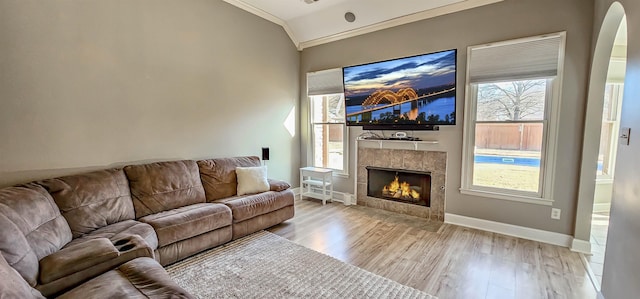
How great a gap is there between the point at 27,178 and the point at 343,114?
3859 mm

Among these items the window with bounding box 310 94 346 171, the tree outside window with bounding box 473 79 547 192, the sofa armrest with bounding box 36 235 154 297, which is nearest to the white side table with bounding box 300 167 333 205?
the window with bounding box 310 94 346 171

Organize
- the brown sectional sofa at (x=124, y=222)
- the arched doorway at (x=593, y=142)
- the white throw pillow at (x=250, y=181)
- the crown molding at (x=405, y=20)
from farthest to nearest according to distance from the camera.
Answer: the white throw pillow at (x=250, y=181)
the crown molding at (x=405, y=20)
the arched doorway at (x=593, y=142)
the brown sectional sofa at (x=124, y=222)

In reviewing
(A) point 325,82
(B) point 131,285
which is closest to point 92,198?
(B) point 131,285

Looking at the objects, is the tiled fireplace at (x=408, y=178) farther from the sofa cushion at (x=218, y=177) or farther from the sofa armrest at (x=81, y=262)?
the sofa armrest at (x=81, y=262)

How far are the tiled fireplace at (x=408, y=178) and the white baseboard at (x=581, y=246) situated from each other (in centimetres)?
134

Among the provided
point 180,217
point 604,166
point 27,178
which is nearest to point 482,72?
point 604,166

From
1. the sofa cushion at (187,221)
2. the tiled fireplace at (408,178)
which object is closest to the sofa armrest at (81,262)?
the sofa cushion at (187,221)

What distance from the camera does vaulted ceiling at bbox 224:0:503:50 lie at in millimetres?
3611

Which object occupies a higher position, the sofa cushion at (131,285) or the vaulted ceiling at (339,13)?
the vaulted ceiling at (339,13)

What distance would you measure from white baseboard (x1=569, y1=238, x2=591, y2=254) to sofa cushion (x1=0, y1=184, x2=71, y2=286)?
450cm

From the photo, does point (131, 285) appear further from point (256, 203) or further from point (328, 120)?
point (328, 120)

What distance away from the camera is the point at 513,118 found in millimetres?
3246

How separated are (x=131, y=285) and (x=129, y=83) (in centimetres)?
233

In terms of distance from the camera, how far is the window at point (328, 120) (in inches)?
185
